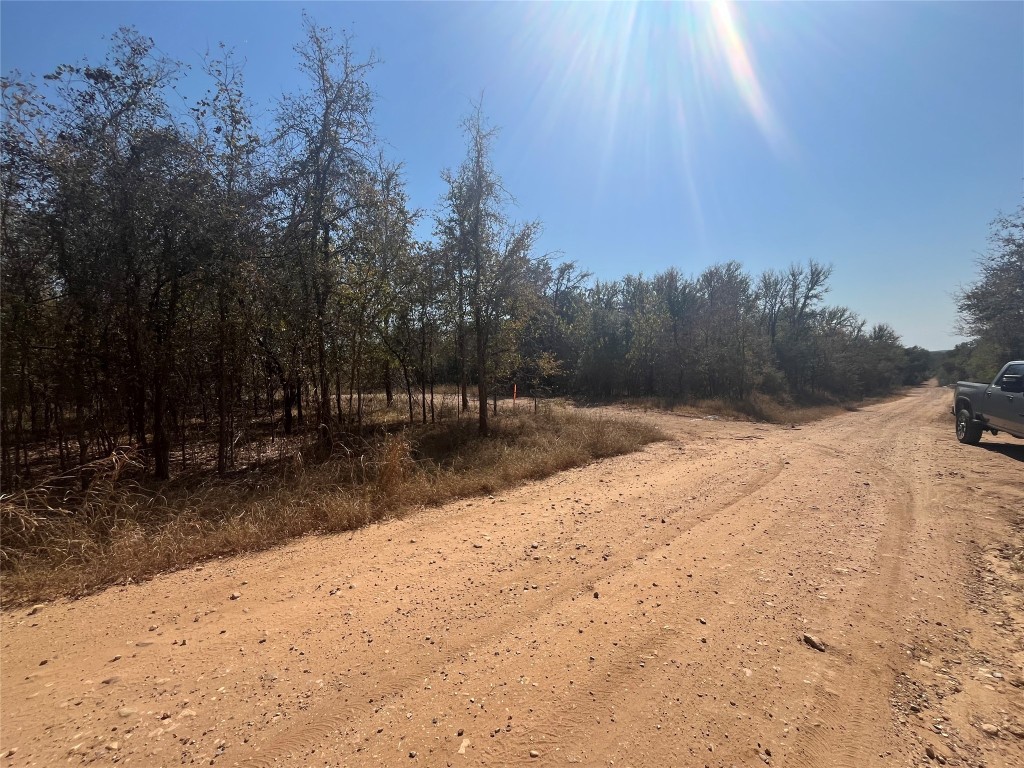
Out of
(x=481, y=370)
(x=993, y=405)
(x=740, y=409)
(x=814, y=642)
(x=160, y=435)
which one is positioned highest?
(x=481, y=370)

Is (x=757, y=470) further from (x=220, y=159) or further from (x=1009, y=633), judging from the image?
(x=220, y=159)

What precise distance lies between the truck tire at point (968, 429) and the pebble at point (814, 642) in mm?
10871

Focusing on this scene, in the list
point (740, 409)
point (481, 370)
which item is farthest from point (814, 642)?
point (740, 409)

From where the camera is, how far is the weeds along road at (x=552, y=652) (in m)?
2.18

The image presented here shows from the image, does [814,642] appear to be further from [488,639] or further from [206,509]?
[206,509]

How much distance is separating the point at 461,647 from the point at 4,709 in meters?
2.30

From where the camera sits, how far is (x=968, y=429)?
1042 centimetres

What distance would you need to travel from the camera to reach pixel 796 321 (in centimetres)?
3638

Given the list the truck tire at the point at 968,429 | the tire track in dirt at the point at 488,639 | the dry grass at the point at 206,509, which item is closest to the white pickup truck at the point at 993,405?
the truck tire at the point at 968,429

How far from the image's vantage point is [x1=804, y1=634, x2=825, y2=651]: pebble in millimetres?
2879

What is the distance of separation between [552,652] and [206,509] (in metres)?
4.38

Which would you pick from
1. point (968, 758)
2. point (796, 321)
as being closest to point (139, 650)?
point (968, 758)

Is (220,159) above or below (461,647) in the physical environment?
above

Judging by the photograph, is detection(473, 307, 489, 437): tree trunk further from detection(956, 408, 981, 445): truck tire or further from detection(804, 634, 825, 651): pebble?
detection(956, 408, 981, 445): truck tire
